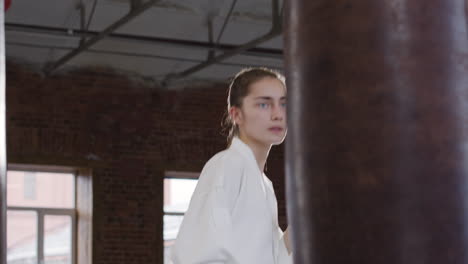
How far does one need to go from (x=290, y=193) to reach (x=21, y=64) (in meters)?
10.4

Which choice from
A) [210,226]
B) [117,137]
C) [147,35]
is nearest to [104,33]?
[147,35]

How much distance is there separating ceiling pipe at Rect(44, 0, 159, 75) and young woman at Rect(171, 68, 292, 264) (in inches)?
242

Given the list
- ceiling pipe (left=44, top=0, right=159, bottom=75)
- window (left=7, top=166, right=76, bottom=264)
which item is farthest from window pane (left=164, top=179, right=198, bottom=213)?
ceiling pipe (left=44, top=0, right=159, bottom=75)

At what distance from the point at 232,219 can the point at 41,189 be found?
29.2ft

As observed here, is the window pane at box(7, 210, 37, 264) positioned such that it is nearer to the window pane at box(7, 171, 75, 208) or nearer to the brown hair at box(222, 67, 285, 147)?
the window pane at box(7, 171, 75, 208)

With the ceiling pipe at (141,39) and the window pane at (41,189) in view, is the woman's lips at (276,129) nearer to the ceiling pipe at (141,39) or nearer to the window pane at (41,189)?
the ceiling pipe at (141,39)

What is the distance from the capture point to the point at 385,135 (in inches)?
48.5

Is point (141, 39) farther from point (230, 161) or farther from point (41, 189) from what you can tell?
point (230, 161)

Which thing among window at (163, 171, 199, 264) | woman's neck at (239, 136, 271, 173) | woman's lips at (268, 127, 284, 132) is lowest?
woman's neck at (239, 136, 271, 173)

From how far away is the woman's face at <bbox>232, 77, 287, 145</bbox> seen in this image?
3.26m

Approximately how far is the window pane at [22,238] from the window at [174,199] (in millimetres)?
1659

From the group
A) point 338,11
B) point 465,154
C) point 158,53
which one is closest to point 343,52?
point 338,11

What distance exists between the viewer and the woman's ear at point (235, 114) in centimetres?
337

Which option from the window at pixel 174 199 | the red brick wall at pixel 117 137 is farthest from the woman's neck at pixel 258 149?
the window at pixel 174 199
